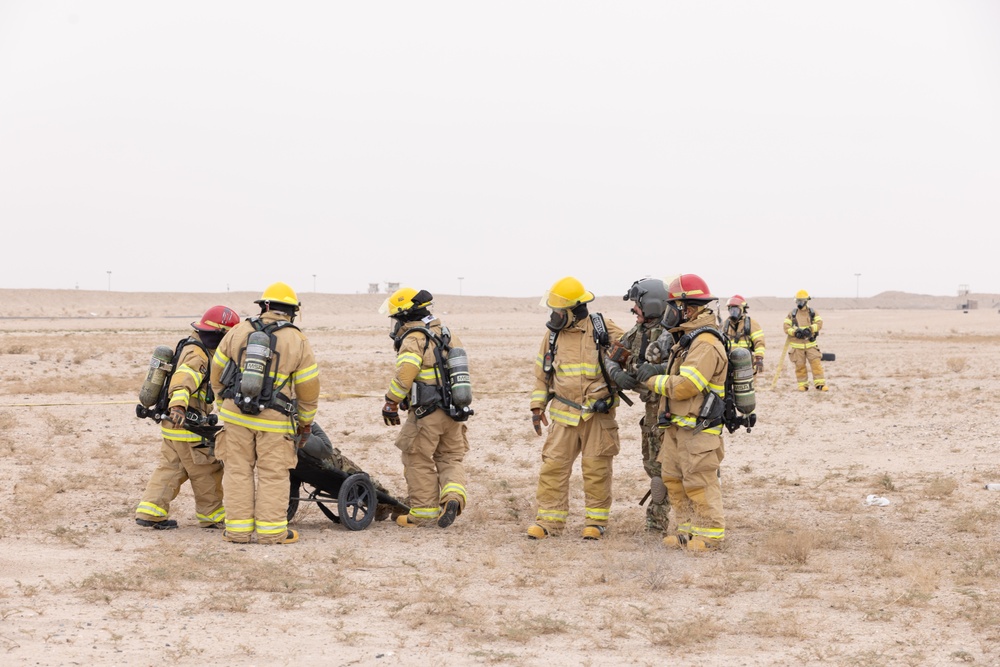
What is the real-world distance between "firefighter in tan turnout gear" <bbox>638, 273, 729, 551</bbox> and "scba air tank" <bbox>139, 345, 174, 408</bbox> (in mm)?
4163

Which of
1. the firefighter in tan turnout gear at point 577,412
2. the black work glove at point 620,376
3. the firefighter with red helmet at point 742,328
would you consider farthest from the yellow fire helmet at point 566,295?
the firefighter with red helmet at point 742,328

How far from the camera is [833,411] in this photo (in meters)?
18.0

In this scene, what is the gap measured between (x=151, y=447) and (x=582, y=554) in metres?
7.83

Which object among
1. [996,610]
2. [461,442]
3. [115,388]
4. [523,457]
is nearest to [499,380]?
[115,388]

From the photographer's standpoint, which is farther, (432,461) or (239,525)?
(432,461)

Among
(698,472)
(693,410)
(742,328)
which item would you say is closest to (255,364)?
(693,410)

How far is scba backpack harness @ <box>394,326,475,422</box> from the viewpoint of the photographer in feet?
30.6

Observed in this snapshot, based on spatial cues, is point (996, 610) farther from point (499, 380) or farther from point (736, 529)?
point (499, 380)

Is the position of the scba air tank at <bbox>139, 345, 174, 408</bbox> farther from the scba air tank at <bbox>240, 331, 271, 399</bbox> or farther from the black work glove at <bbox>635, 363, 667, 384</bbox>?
the black work glove at <bbox>635, 363, 667, 384</bbox>

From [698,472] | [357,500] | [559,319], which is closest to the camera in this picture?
[698,472]

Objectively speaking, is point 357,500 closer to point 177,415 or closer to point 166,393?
point 177,415

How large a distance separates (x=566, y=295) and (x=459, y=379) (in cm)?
125

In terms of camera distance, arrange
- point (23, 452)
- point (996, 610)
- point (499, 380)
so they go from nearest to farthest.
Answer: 1. point (996, 610)
2. point (23, 452)
3. point (499, 380)

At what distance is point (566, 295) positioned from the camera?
898 cm
